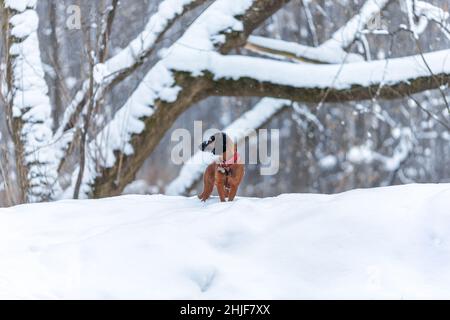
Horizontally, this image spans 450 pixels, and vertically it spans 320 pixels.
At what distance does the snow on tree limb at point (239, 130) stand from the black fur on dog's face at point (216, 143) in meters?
4.28

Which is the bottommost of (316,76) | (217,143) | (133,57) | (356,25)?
(217,143)

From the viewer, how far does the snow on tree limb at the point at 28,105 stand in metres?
5.93

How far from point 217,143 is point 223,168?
0.44 feet

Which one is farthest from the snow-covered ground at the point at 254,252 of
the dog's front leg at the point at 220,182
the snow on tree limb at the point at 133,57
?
the snow on tree limb at the point at 133,57

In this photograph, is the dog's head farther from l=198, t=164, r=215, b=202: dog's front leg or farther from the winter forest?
the winter forest

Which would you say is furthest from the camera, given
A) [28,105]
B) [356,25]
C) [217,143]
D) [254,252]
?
[356,25]

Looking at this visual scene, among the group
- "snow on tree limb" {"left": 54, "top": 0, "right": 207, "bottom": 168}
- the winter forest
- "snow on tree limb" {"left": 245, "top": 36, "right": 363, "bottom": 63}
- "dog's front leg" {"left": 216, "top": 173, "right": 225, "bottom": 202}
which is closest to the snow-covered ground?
"dog's front leg" {"left": 216, "top": 173, "right": 225, "bottom": 202}

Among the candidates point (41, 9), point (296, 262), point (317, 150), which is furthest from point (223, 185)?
→ point (317, 150)

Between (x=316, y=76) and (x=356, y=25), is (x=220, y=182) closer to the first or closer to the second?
(x=316, y=76)

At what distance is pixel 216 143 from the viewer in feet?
11.5

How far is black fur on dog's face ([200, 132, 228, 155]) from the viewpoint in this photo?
3.48m

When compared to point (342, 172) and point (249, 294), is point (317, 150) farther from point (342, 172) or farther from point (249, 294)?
point (249, 294)

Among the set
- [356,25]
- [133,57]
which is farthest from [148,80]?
[356,25]
